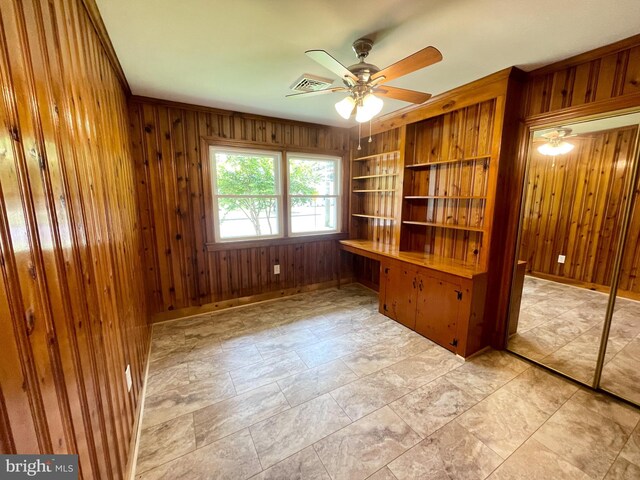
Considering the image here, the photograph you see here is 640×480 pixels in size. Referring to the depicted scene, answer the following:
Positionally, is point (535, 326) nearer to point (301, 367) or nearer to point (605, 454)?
point (605, 454)

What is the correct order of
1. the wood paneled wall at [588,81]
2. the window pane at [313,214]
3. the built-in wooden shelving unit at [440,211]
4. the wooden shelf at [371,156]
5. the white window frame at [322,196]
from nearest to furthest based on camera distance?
the wood paneled wall at [588,81] → the built-in wooden shelving unit at [440,211] → the wooden shelf at [371,156] → the white window frame at [322,196] → the window pane at [313,214]

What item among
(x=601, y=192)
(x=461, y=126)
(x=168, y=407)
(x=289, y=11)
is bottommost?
(x=168, y=407)

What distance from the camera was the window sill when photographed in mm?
3486

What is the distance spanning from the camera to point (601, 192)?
232cm

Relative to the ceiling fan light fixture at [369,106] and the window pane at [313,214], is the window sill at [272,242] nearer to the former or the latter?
the window pane at [313,214]

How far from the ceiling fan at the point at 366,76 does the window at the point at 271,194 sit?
192 centimetres

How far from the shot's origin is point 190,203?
3.27 m

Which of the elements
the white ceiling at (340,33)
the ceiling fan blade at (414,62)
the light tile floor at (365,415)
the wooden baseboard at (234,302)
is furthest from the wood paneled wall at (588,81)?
the wooden baseboard at (234,302)

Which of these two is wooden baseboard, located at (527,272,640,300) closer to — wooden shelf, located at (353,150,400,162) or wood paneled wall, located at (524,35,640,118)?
wood paneled wall, located at (524,35,640,118)

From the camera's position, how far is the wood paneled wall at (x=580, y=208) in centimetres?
213

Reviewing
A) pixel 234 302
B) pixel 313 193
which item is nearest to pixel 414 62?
pixel 313 193

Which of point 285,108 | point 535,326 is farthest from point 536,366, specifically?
point 285,108

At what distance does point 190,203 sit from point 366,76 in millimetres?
2523

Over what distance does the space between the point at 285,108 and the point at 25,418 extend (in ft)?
11.0
